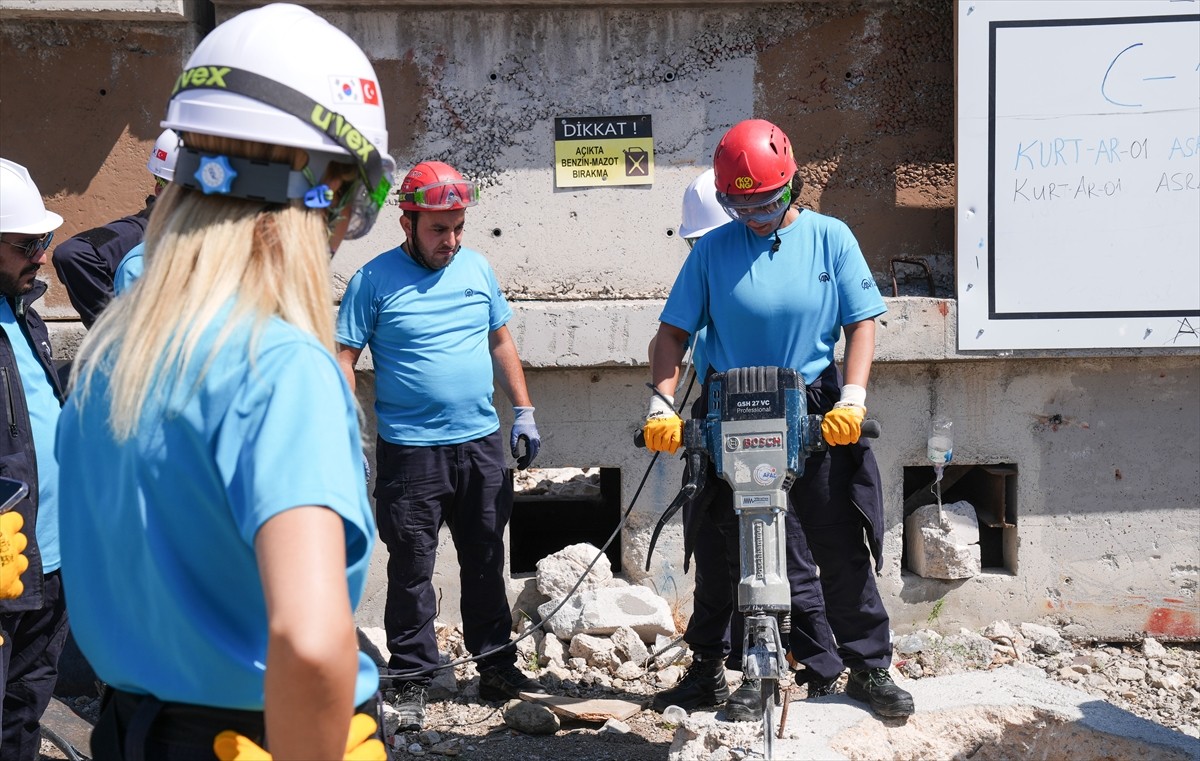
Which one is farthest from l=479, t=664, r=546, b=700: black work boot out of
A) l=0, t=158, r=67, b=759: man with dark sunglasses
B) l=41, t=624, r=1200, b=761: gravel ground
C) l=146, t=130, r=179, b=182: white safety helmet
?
l=146, t=130, r=179, b=182: white safety helmet

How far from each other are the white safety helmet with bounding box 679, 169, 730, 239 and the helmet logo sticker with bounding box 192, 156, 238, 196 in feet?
10.8

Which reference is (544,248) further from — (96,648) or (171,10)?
(96,648)

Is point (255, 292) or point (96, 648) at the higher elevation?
point (255, 292)

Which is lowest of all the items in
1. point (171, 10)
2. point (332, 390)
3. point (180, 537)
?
point (180, 537)

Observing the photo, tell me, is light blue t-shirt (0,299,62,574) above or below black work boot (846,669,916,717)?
above

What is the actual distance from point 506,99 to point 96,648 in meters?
3.97

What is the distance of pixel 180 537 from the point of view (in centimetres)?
130

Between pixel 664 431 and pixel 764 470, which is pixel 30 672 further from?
pixel 764 470

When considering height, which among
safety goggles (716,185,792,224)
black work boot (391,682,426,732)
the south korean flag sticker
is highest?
safety goggles (716,185,792,224)

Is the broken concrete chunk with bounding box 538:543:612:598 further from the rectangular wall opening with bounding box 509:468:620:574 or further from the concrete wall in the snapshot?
the rectangular wall opening with bounding box 509:468:620:574

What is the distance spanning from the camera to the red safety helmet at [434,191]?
429cm

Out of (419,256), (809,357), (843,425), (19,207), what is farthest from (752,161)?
(19,207)

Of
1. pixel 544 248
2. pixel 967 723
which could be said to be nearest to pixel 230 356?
pixel 967 723

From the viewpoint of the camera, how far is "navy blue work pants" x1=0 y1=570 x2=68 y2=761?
315 centimetres
